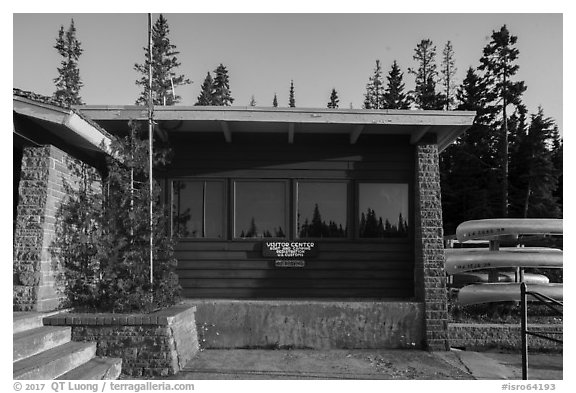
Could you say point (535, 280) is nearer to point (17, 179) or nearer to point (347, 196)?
point (347, 196)

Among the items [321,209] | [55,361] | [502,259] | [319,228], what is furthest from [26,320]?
[502,259]

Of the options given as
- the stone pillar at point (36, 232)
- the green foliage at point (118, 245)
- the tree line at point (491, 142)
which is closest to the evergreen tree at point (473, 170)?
the tree line at point (491, 142)

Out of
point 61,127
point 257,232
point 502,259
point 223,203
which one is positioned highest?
point 61,127

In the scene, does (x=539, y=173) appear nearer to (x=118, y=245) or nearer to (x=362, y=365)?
(x=362, y=365)

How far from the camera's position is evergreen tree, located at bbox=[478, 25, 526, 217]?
28.3 m

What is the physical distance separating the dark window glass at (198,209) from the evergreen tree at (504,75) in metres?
24.4

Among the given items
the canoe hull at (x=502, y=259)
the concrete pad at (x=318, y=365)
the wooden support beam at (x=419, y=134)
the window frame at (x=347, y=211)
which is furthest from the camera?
the canoe hull at (x=502, y=259)

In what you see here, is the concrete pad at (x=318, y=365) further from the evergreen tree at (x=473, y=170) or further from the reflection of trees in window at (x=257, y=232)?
the evergreen tree at (x=473, y=170)

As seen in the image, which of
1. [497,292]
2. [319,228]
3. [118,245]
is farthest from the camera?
[497,292]

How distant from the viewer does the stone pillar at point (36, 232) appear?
5.82 metres

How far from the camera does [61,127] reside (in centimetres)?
595

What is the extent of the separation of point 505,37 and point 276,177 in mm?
25367

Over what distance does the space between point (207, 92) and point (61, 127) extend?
35621mm
